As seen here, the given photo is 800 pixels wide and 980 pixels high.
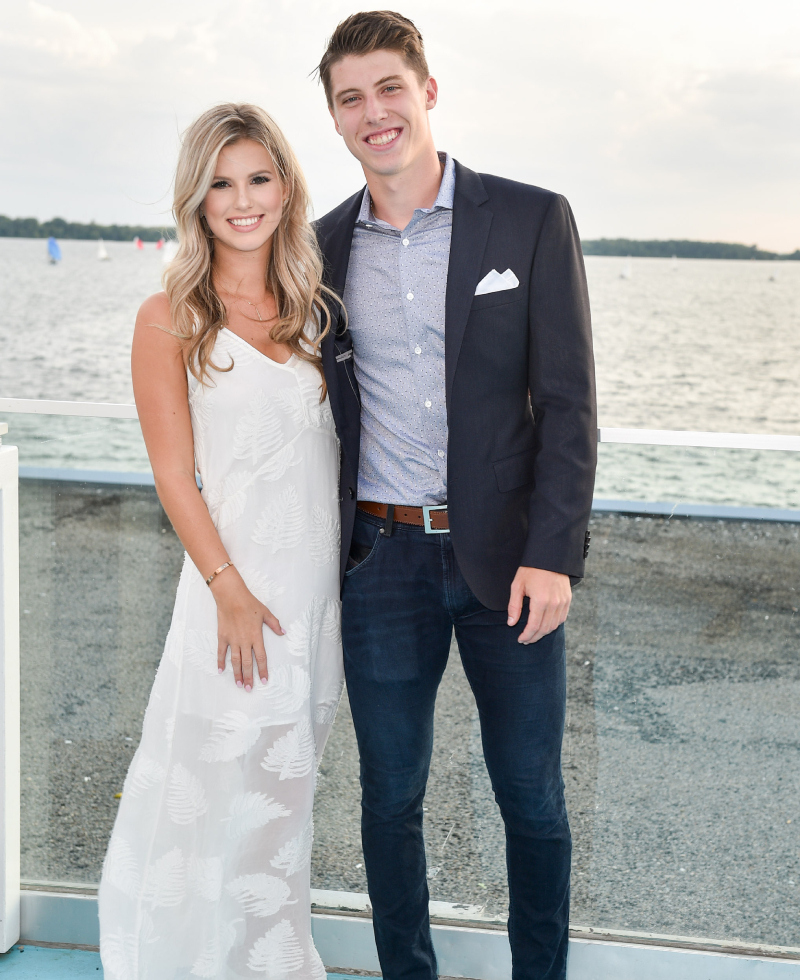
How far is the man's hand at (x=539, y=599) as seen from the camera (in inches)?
60.4

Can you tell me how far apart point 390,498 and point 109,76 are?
1716 inches

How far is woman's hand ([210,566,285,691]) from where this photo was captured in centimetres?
156

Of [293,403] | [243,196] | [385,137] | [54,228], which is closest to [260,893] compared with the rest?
[293,403]

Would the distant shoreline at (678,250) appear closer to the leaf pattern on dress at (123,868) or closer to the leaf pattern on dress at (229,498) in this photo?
the leaf pattern on dress at (229,498)

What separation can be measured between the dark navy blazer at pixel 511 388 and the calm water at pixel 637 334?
31801mm

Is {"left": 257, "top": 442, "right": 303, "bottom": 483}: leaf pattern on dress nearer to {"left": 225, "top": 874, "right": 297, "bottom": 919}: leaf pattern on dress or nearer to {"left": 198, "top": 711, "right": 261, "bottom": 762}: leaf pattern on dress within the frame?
{"left": 198, "top": 711, "right": 261, "bottom": 762}: leaf pattern on dress

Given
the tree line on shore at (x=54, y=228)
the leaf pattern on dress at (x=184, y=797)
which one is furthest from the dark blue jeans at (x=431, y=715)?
the tree line on shore at (x=54, y=228)

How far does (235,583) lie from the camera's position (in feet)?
5.11

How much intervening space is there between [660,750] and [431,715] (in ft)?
1.87

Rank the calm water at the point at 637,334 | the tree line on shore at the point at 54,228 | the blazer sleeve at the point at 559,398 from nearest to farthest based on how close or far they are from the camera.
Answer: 1. the blazer sleeve at the point at 559,398
2. the calm water at the point at 637,334
3. the tree line on shore at the point at 54,228

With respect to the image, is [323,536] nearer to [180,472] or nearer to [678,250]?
[180,472]

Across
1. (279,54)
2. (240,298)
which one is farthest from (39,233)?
(240,298)

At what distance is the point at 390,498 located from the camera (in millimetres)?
1627

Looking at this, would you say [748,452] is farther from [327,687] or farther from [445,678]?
[327,687]
